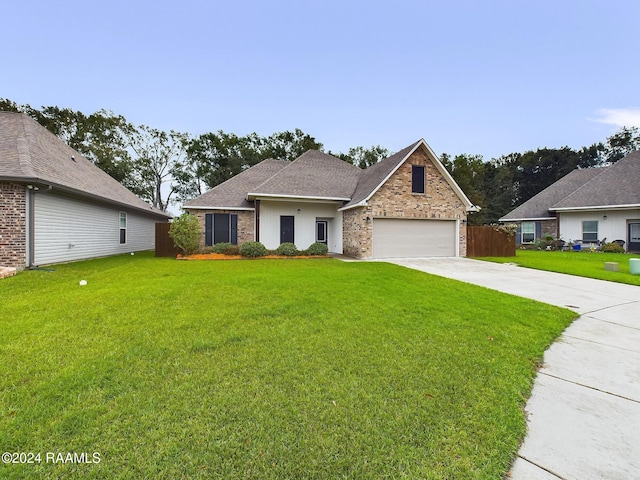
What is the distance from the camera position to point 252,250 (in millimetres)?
15250

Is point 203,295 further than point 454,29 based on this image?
No

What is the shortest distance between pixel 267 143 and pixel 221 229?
20.1 metres

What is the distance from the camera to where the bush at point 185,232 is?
14750 mm

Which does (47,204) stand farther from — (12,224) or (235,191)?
(235,191)

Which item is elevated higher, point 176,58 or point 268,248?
point 176,58

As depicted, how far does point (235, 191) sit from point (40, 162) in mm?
8565

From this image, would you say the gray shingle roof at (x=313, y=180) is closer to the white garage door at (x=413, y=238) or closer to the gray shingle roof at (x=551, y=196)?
the white garage door at (x=413, y=238)

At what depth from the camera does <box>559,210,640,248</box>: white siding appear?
19203mm

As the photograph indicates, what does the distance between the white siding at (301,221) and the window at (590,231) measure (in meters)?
17.7

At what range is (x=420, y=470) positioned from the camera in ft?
6.26

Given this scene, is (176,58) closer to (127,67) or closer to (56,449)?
(127,67)

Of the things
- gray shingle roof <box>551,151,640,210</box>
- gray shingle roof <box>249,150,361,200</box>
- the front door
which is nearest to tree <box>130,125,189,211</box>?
gray shingle roof <box>249,150,361,200</box>

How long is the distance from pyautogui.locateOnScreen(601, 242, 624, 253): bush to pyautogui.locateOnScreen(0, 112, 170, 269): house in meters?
28.5

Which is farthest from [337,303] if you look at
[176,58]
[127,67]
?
[127,67]
